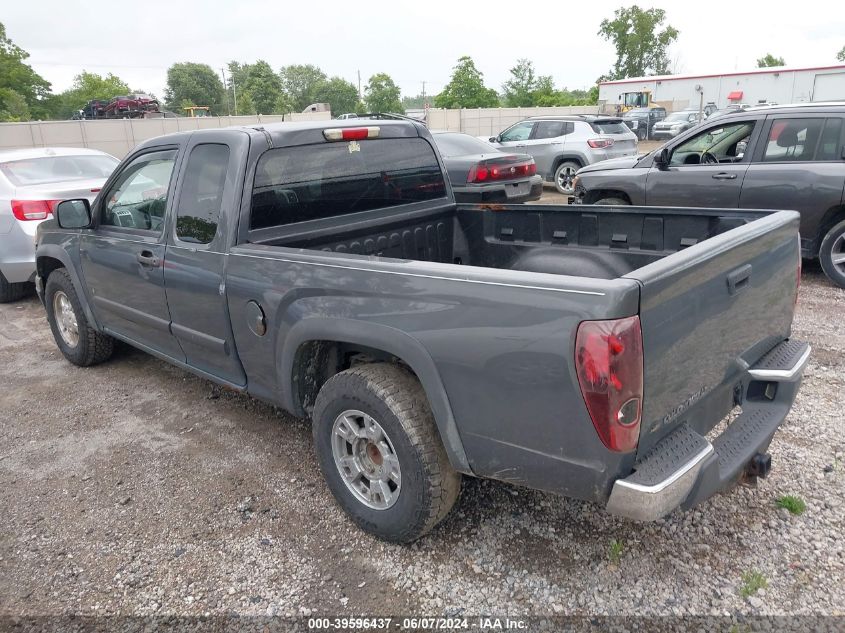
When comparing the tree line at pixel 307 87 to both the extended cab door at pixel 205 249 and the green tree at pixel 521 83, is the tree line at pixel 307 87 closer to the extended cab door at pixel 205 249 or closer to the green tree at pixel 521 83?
the green tree at pixel 521 83

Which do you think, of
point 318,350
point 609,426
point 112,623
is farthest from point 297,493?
point 609,426

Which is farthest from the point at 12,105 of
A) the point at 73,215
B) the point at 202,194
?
the point at 202,194

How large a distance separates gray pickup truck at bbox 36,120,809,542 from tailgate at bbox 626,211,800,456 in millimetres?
12

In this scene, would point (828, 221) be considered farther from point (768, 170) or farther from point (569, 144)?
point (569, 144)

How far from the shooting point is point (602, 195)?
315 inches

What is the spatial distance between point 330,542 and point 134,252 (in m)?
2.19

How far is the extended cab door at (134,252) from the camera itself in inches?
150

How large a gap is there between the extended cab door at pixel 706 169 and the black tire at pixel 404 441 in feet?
18.0

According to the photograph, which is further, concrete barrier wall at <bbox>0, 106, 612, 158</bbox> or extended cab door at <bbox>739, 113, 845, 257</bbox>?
concrete barrier wall at <bbox>0, 106, 612, 158</bbox>

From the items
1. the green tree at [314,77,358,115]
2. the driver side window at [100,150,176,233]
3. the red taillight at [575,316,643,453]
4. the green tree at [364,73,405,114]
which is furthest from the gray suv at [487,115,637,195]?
the green tree at [314,77,358,115]

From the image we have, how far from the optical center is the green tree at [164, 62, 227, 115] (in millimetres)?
92688

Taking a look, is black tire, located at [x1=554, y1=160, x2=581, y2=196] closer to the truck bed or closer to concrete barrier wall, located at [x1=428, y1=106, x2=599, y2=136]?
the truck bed

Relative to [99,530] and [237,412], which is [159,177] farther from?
[99,530]

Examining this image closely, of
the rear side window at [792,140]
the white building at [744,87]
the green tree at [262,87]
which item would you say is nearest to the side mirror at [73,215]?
the rear side window at [792,140]
